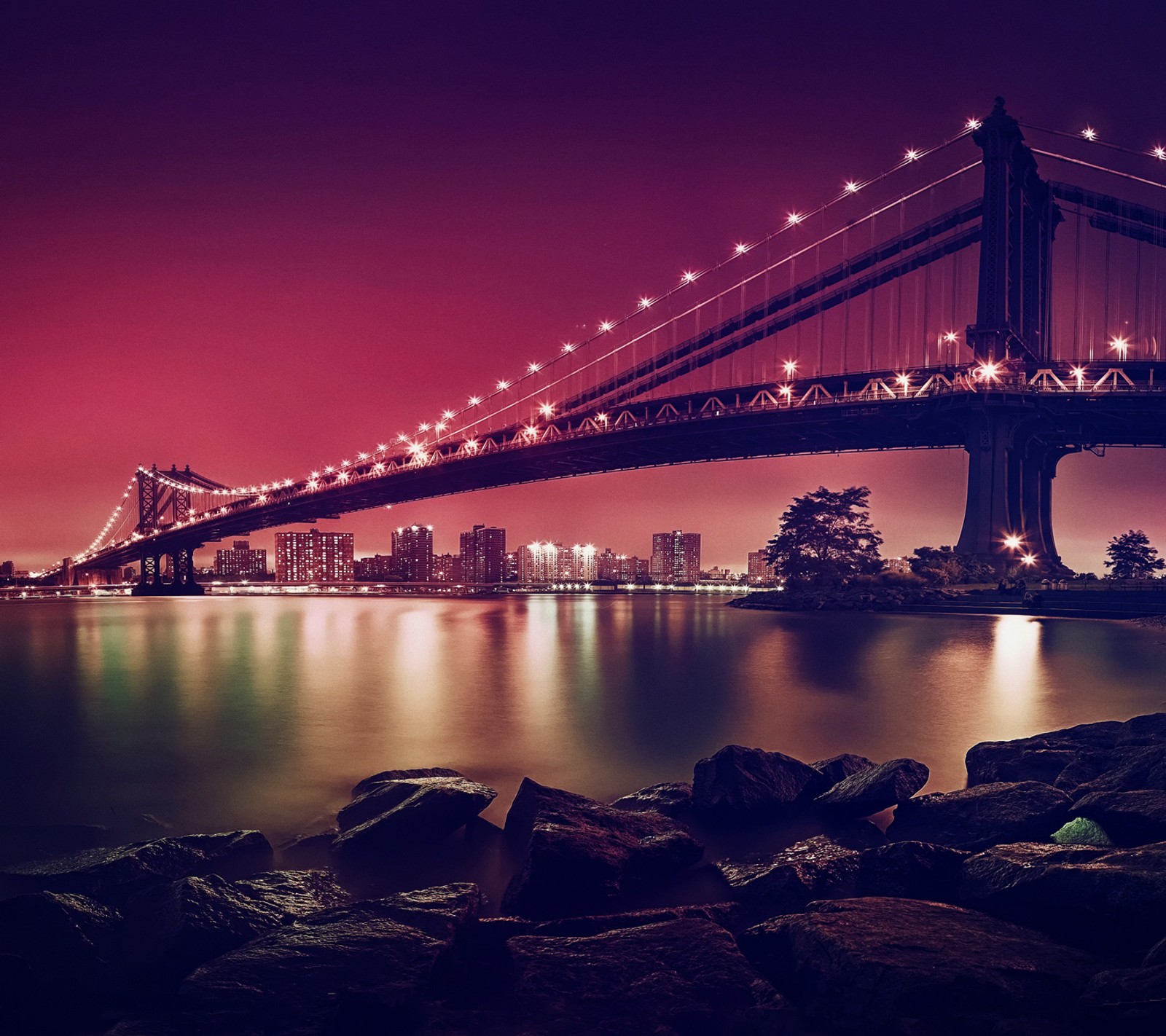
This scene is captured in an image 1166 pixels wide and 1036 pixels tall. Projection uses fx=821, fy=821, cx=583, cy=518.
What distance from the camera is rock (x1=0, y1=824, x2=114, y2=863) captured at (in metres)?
6.45

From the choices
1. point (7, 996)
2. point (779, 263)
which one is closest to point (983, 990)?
point (7, 996)

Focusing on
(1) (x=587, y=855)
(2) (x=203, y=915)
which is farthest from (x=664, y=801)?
(2) (x=203, y=915)

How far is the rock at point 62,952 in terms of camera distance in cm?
394

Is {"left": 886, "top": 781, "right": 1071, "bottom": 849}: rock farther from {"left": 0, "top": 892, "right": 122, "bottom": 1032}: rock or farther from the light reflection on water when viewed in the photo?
{"left": 0, "top": 892, "right": 122, "bottom": 1032}: rock

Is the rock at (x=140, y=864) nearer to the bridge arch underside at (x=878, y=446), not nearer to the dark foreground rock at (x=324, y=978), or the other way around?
the dark foreground rock at (x=324, y=978)

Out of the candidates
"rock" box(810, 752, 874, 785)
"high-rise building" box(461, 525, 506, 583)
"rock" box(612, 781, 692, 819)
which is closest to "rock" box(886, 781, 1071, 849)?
"rock" box(810, 752, 874, 785)

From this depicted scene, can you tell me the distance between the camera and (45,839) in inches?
268

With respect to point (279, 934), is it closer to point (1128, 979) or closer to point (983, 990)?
point (983, 990)

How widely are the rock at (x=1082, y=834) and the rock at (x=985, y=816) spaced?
7.2 inches

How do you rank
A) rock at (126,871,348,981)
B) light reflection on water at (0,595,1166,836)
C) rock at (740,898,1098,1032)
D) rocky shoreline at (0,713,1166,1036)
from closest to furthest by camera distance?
1. rock at (740,898,1098,1032)
2. rocky shoreline at (0,713,1166,1036)
3. rock at (126,871,348,981)
4. light reflection on water at (0,595,1166,836)

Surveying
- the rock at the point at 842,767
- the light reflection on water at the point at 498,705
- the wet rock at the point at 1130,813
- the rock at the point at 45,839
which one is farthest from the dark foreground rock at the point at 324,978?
the wet rock at the point at 1130,813

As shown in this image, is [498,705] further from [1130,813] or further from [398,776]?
[1130,813]

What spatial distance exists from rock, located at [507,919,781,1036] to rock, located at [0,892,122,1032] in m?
2.09

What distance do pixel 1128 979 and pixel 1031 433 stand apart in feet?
124
